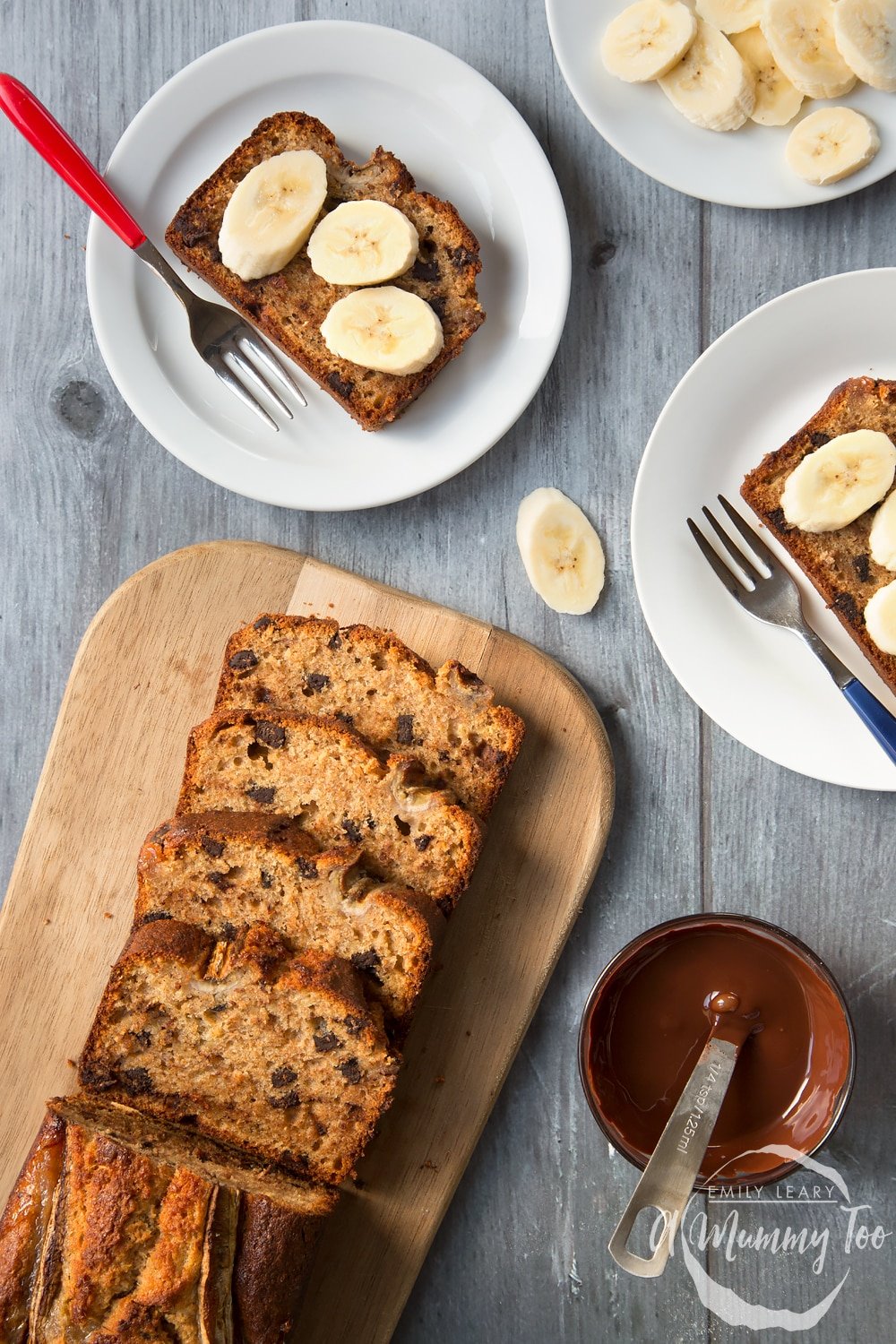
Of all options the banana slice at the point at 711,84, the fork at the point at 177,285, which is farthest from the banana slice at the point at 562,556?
the banana slice at the point at 711,84

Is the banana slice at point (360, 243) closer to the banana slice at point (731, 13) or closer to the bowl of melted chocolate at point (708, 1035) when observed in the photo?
the banana slice at point (731, 13)

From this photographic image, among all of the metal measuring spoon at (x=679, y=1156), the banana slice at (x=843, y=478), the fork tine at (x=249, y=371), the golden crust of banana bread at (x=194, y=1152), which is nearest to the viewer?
the metal measuring spoon at (x=679, y=1156)

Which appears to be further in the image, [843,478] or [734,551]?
[734,551]

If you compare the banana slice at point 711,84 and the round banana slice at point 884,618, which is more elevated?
the banana slice at point 711,84

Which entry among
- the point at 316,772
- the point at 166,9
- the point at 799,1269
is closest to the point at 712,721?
the point at 316,772

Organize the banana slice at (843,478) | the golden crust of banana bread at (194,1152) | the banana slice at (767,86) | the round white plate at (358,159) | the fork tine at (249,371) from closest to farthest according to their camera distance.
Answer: the golden crust of banana bread at (194,1152) → the banana slice at (843,478) → the banana slice at (767,86) → the round white plate at (358,159) → the fork tine at (249,371)

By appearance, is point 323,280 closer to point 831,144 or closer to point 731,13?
point 731,13

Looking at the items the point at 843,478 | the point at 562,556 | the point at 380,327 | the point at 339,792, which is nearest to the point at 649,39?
the point at 380,327
